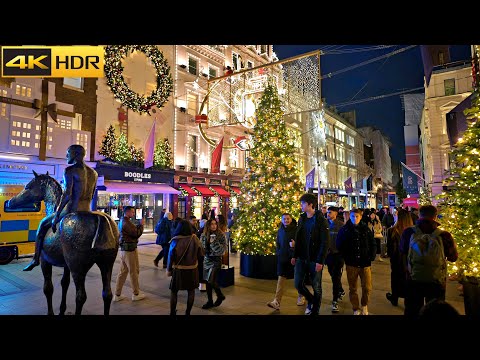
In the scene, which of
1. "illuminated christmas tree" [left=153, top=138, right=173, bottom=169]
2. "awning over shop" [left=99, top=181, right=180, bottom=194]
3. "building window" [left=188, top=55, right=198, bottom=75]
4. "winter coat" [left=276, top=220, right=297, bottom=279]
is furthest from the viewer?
"building window" [left=188, top=55, right=198, bottom=75]

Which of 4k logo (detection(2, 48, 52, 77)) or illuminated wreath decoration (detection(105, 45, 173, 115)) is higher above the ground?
illuminated wreath decoration (detection(105, 45, 173, 115))

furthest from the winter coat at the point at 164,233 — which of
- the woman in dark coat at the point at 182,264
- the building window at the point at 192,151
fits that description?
the building window at the point at 192,151

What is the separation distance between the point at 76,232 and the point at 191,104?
20810 millimetres

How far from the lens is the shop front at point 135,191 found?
→ 59.5ft

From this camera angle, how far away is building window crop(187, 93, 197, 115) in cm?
2412

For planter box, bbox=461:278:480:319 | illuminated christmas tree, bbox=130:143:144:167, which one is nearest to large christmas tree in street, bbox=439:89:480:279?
planter box, bbox=461:278:480:319

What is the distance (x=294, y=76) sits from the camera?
1155 cm

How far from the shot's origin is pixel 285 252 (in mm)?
6352

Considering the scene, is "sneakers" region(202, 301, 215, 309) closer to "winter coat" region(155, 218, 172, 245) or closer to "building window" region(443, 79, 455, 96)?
"winter coat" region(155, 218, 172, 245)

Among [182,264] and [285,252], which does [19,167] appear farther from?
[285,252]

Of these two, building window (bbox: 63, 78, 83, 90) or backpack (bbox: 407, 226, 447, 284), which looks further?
building window (bbox: 63, 78, 83, 90)

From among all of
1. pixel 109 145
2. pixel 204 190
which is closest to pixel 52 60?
pixel 109 145

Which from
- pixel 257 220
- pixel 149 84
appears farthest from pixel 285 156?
pixel 149 84

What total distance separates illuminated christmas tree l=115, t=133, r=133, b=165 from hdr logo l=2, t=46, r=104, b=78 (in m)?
13.9
